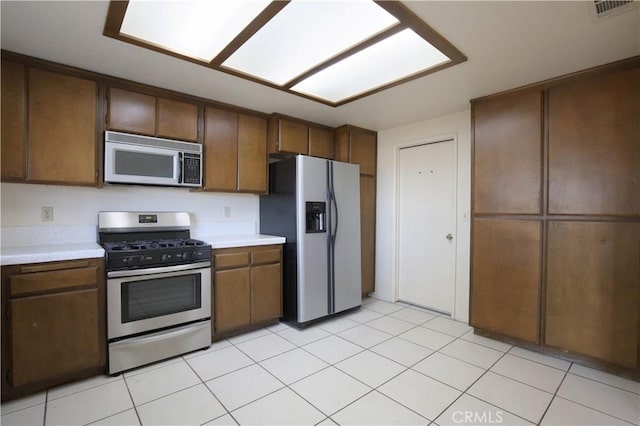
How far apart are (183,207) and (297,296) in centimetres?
149

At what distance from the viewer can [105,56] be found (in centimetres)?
210

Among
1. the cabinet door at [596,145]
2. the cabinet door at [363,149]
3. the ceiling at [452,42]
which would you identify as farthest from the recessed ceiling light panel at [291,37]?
the cabinet door at [363,149]

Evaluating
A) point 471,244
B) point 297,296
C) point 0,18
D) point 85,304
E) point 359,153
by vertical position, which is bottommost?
point 297,296

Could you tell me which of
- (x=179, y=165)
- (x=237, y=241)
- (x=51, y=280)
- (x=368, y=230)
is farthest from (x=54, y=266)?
(x=368, y=230)

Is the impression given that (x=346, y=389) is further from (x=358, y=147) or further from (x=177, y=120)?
(x=358, y=147)

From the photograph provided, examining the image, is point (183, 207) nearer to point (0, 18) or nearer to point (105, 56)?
point (105, 56)

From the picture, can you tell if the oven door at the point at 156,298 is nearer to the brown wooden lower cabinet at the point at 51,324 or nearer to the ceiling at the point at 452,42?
the brown wooden lower cabinet at the point at 51,324

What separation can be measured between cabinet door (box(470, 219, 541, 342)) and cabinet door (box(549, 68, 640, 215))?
38 centimetres

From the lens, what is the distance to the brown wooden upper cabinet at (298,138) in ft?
11.0

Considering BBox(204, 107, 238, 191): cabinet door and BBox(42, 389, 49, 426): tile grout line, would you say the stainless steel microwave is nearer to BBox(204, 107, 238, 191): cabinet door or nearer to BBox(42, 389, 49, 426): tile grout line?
BBox(204, 107, 238, 191): cabinet door

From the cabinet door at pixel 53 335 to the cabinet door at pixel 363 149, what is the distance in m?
3.01

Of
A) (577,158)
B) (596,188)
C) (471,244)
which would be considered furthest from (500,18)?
(471,244)

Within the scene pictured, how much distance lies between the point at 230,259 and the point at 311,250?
0.82m

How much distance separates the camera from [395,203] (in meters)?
3.90
